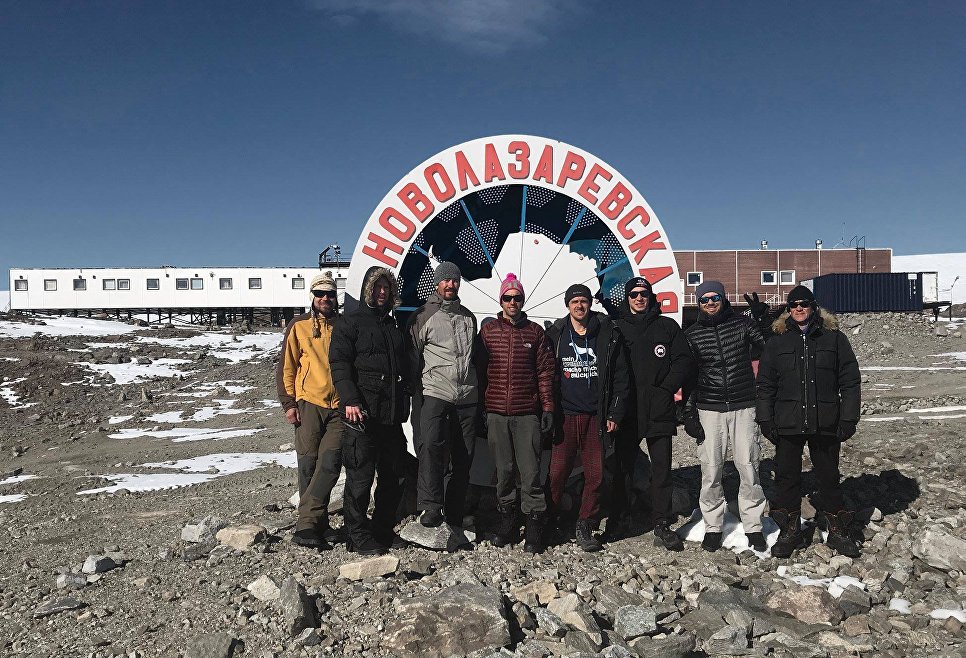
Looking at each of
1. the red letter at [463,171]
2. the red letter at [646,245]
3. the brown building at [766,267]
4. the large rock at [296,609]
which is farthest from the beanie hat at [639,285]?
the brown building at [766,267]

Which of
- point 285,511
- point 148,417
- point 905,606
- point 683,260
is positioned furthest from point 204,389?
point 683,260

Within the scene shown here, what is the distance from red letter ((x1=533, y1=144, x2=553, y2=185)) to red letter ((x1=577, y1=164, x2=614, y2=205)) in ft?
1.20

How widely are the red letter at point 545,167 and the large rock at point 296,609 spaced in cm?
471

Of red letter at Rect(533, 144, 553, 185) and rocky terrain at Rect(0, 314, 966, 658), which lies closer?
rocky terrain at Rect(0, 314, 966, 658)

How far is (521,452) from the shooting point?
5121 millimetres

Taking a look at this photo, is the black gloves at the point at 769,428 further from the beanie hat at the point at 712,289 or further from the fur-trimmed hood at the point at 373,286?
the fur-trimmed hood at the point at 373,286

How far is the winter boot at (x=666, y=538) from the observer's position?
529cm

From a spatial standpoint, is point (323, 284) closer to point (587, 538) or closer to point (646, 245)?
point (587, 538)

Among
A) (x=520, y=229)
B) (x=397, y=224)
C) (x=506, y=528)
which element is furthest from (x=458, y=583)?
(x=520, y=229)

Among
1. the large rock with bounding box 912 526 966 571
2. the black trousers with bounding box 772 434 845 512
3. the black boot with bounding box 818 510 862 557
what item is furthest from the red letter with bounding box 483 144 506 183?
the large rock with bounding box 912 526 966 571

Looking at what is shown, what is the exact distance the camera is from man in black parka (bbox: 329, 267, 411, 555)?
4.89 metres

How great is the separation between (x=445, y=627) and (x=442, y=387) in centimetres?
184

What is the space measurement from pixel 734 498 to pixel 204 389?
15414 millimetres

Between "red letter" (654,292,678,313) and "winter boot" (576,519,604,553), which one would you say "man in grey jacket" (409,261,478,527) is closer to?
"winter boot" (576,519,604,553)
